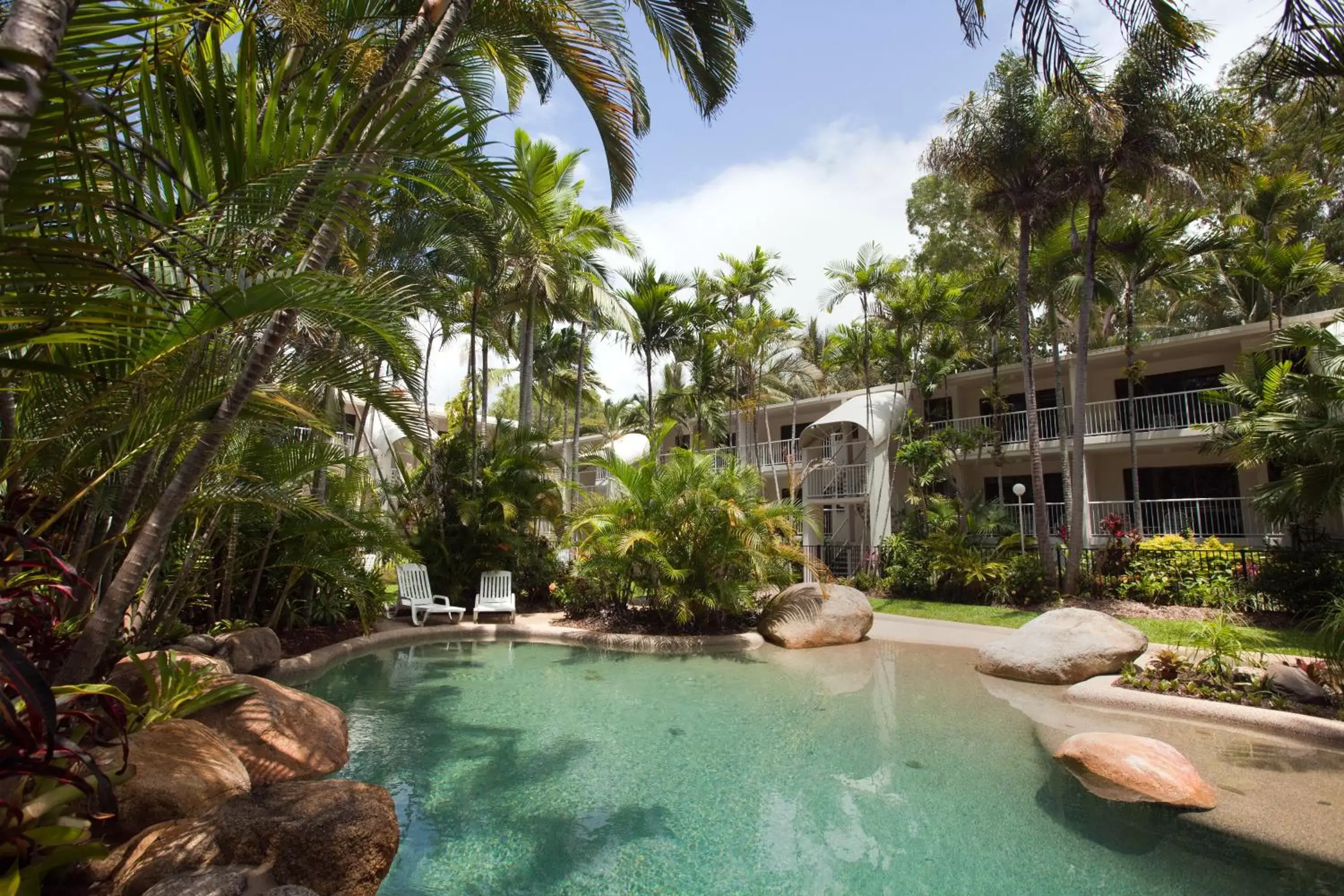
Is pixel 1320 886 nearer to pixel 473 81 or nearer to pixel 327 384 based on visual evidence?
pixel 327 384

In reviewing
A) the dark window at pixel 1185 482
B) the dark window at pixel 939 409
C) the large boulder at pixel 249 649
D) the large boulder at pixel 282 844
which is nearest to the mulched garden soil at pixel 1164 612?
the dark window at pixel 1185 482

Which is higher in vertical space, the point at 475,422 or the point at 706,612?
A: the point at 475,422

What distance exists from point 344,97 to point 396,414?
2350 mm

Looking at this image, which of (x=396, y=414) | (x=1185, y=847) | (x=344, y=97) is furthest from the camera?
(x=396, y=414)

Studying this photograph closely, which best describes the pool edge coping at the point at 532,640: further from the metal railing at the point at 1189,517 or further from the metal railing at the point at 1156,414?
the metal railing at the point at 1156,414

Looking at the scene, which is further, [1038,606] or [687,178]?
[1038,606]

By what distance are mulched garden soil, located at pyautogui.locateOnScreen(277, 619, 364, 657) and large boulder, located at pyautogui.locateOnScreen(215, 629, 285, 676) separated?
93 centimetres

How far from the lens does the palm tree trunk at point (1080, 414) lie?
595 inches

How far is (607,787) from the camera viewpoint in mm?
5453

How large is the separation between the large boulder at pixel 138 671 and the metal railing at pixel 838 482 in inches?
620

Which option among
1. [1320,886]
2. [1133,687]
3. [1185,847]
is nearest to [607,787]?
[1185,847]

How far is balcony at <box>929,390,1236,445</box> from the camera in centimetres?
1686

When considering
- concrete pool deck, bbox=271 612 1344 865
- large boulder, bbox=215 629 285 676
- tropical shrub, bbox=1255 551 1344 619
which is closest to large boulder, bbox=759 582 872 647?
concrete pool deck, bbox=271 612 1344 865

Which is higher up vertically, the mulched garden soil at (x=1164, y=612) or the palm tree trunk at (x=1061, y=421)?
the palm tree trunk at (x=1061, y=421)
